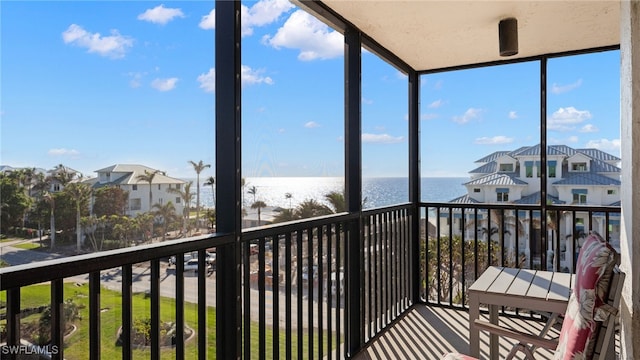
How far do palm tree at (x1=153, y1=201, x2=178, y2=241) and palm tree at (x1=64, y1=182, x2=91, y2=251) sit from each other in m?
0.27

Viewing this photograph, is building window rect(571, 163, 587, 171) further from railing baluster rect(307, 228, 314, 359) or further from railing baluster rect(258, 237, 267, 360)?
railing baluster rect(258, 237, 267, 360)

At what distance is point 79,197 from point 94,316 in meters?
0.41

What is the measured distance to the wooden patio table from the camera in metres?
2.14

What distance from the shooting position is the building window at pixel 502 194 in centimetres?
410

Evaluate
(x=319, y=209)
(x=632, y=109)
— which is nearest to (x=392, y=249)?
(x=319, y=209)

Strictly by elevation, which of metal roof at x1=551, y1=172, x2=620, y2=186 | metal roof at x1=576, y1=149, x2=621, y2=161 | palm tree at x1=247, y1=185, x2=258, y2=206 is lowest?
palm tree at x1=247, y1=185, x2=258, y2=206

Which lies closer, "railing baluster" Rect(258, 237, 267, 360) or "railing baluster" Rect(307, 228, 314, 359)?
"railing baluster" Rect(258, 237, 267, 360)

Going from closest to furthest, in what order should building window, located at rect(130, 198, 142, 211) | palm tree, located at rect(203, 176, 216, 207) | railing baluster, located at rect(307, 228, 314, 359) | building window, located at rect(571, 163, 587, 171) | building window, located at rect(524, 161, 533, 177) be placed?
building window, located at rect(130, 198, 142, 211) < palm tree, located at rect(203, 176, 216, 207) < railing baluster, located at rect(307, 228, 314, 359) < building window, located at rect(571, 163, 587, 171) < building window, located at rect(524, 161, 533, 177)

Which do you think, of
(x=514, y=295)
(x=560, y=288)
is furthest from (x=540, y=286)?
(x=514, y=295)

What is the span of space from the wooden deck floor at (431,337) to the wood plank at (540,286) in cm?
83

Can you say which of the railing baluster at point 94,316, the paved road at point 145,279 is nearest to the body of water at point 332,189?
the paved road at point 145,279

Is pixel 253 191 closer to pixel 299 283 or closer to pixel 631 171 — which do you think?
pixel 299 283

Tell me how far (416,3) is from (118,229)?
2.30 meters

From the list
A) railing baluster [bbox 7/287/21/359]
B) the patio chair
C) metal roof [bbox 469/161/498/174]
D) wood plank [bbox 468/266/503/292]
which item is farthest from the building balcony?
the patio chair
